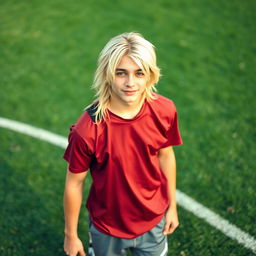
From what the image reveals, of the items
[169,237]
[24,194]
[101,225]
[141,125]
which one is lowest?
[24,194]

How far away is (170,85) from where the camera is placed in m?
5.98

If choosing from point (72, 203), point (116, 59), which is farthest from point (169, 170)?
point (116, 59)

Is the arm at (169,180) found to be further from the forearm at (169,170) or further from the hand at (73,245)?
the hand at (73,245)

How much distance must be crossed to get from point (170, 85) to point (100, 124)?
13.3ft

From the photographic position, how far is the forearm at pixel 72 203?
7.54 ft

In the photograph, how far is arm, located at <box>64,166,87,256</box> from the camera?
2.29m

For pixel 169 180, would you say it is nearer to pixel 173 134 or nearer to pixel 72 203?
pixel 173 134

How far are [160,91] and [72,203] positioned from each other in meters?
3.89

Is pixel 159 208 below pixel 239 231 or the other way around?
the other way around

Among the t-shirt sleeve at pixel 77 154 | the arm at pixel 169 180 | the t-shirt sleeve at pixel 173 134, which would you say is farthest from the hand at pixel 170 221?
the t-shirt sleeve at pixel 77 154

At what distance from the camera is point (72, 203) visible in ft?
7.60

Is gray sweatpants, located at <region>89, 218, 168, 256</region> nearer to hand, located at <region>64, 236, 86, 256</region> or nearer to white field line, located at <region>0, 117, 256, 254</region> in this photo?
hand, located at <region>64, 236, 86, 256</region>

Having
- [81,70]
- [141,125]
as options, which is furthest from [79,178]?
[81,70]

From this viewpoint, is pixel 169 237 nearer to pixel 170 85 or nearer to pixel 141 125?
pixel 141 125
